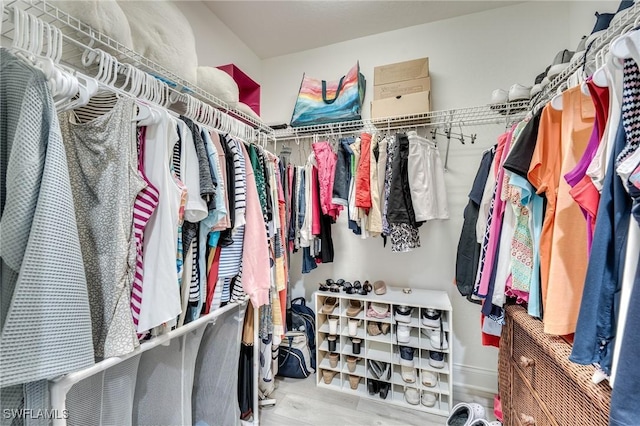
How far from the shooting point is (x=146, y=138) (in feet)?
2.86

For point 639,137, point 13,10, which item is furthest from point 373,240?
point 13,10

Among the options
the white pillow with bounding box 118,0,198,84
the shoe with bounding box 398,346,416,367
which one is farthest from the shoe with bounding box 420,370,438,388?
the white pillow with bounding box 118,0,198,84

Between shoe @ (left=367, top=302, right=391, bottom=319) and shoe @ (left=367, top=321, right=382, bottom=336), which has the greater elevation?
shoe @ (left=367, top=302, right=391, bottom=319)

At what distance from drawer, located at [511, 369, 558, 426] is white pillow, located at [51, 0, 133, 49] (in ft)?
6.20

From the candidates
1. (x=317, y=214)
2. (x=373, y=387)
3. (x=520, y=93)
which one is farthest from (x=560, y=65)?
(x=373, y=387)

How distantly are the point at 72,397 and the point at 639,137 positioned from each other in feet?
5.09

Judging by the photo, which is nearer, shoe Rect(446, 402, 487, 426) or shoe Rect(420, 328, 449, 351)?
shoe Rect(446, 402, 487, 426)

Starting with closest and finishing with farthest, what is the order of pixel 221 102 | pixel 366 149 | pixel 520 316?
pixel 520 316, pixel 221 102, pixel 366 149

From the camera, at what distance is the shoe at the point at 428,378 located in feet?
5.26

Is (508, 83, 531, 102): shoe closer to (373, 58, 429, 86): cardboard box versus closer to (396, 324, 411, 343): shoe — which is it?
(373, 58, 429, 86): cardboard box

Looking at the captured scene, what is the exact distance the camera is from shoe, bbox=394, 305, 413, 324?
165 cm

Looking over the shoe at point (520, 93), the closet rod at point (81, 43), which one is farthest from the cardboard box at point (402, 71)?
the closet rod at point (81, 43)

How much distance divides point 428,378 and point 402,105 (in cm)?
175

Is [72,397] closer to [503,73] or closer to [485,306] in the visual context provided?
[485,306]
